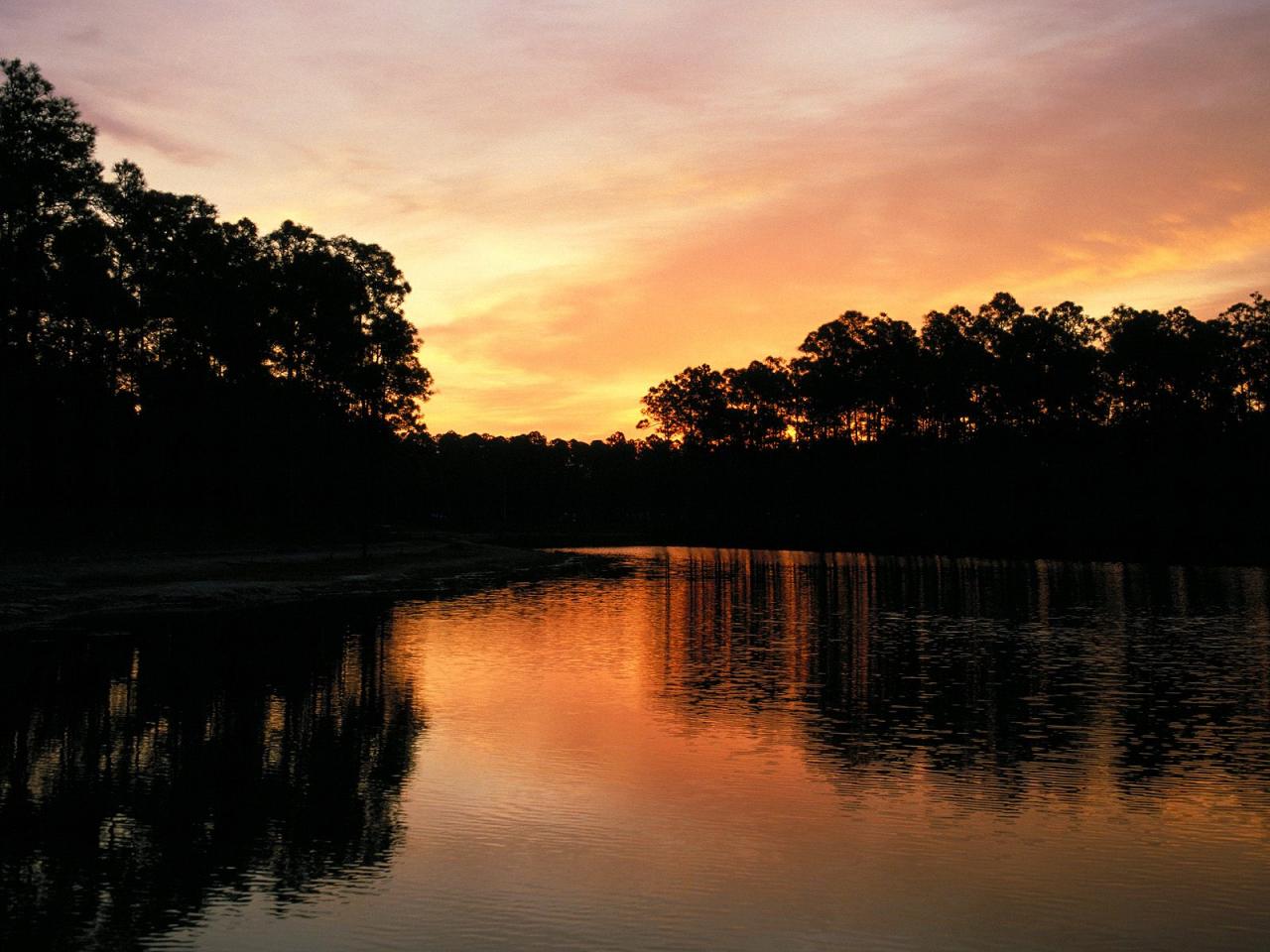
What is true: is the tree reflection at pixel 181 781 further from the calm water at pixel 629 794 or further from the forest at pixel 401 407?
the forest at pixel 401 407

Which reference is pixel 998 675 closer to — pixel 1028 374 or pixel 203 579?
pixel 203 579

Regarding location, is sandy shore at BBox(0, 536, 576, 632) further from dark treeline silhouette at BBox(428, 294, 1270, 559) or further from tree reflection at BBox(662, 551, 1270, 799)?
dark treeline silhouette at BBox(428, 294, 1270, 559)

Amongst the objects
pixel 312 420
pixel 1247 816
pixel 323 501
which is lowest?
pixel 1247 816

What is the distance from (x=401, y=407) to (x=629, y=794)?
284 feet

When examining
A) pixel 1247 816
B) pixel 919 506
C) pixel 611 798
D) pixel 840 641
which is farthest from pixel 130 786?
pixel 919 506

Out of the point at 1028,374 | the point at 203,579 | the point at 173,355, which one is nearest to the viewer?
the point at 203,579

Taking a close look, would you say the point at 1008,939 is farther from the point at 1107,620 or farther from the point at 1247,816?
the point at 1107,620

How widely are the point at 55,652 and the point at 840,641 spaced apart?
22.0 meters

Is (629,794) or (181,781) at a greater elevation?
(181,781)

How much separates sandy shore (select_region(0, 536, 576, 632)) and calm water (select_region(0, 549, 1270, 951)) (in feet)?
24.3

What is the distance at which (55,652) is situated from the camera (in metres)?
27.8

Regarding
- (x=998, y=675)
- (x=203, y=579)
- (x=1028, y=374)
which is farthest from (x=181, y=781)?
(x=1028, y=374)

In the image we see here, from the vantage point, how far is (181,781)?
15.2m

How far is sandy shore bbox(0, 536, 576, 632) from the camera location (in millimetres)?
38156
